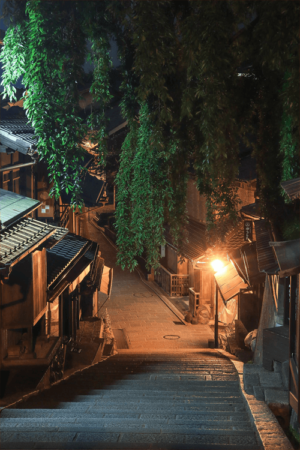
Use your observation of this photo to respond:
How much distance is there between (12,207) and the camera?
10.6 metres

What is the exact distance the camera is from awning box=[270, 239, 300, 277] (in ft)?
21.3

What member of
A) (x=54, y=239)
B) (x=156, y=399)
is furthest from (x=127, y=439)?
(x=54, y=239)

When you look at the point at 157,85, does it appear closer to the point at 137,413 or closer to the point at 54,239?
the point at 137,413

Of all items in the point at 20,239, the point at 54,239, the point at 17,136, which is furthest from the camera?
the point at 17,136

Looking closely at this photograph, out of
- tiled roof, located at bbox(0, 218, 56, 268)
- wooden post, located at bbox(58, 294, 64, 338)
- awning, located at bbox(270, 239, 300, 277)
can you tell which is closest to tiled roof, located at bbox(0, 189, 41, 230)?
tiled roof, located at bbox(0, 218, 56, 268)

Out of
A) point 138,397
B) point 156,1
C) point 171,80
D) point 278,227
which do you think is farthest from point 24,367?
point 156,1

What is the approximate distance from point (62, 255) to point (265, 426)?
8.90m

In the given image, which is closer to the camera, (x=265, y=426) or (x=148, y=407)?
(x=265, y=426)

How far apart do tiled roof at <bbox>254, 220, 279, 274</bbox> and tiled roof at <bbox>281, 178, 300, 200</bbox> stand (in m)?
1.99

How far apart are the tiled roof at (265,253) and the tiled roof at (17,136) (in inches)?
266

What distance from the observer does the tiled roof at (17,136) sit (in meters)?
13.9

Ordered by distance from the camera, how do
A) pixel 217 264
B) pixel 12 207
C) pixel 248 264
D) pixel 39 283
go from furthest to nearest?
1. pixel 217 264
2. pixel 248 264
3. pixel 39 283
4. pixel 12 207

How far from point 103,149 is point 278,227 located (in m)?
4.61

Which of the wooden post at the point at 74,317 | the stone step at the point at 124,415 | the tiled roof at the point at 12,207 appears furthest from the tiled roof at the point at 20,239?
the wooden post at the point at 74,317
